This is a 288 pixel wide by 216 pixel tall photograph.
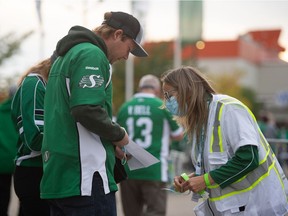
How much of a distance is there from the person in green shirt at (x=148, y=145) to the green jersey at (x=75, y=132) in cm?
366

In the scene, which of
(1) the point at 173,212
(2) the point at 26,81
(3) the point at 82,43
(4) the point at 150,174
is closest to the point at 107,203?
(3) the point at 82,43

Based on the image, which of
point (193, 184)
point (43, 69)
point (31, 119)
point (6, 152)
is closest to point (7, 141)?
point (6, 152)

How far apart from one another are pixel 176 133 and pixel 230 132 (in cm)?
372

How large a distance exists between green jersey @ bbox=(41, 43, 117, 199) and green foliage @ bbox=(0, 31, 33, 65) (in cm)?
1084

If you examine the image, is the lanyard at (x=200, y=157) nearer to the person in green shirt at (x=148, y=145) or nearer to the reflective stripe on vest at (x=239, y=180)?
the reflective stripe on vest at (x=239, y=180)

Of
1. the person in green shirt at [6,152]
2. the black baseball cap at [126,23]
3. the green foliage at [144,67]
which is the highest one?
the black baseball cap at [126,23]

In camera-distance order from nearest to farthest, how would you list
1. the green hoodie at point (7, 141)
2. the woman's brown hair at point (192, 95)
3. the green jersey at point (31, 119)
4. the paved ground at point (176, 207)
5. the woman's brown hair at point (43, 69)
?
the woman's brown hair at point (192, 95) → the green jersey at point (31, 119) → the woman's brown hair at point (43, 69) → the green hoodie at point (7, 141) → the paved ground at point (176, 207)

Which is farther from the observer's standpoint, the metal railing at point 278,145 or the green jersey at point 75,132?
the metal railing at point 278,145

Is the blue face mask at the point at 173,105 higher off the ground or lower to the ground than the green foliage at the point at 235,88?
higher

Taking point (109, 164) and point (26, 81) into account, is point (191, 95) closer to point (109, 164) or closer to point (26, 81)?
point (109, 164)

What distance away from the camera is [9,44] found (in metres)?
13.9

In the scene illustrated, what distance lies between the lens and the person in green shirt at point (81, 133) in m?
3.14

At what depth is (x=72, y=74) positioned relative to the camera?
10.5ft

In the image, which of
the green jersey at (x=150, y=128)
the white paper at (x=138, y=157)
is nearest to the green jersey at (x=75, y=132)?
the white paper at (x=138, y=157)
